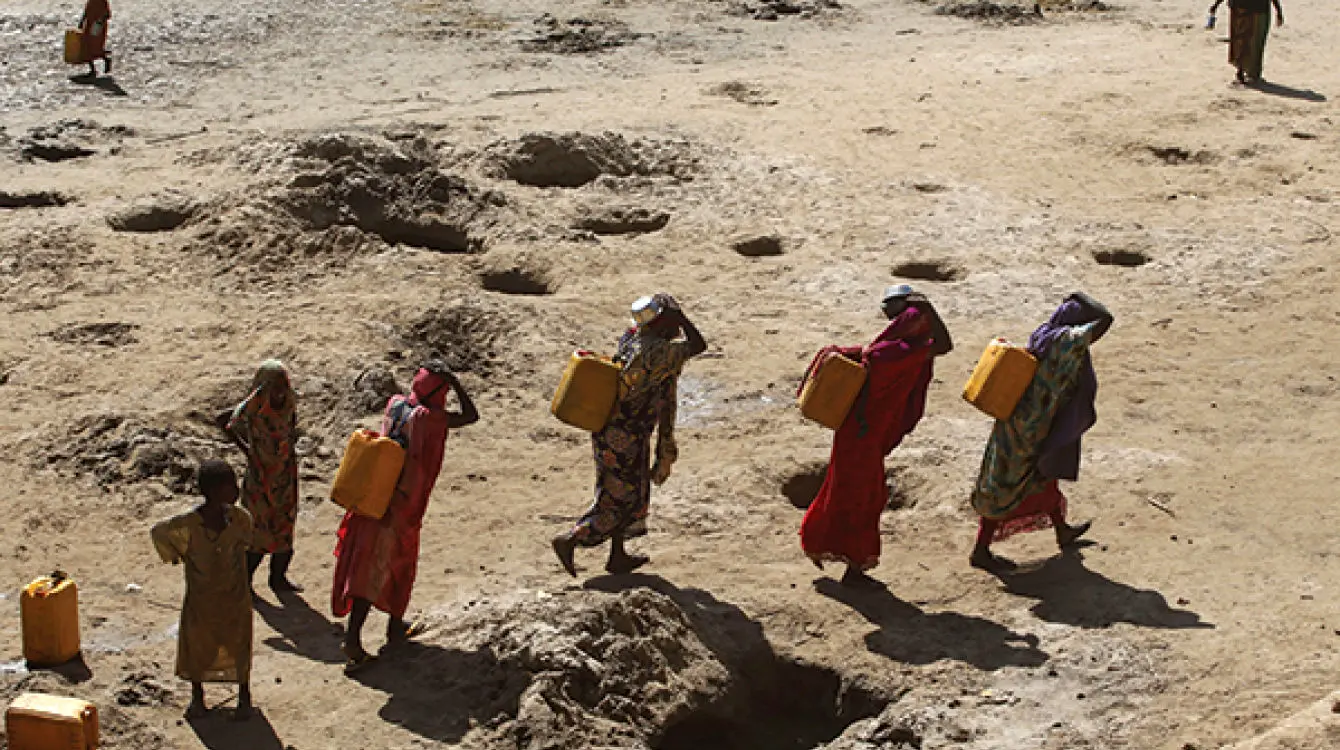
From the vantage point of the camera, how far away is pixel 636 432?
8.49 meters

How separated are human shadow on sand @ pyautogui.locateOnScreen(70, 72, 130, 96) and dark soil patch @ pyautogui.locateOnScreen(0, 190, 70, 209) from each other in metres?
3.56

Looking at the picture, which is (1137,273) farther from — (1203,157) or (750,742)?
(750,742)

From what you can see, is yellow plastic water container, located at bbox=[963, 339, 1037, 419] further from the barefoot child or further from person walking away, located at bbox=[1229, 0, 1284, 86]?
person walking away, located at bbox=[1229, 0, 1284, 86]

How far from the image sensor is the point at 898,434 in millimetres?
8625

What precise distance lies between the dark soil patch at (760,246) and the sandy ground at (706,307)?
0.14 m

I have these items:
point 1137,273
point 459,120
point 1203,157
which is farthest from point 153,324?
point 1203,157

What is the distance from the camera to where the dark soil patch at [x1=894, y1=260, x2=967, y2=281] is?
43.0ft

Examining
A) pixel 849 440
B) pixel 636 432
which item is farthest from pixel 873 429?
pixel 636 432

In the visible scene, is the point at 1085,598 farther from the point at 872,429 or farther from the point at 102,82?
the point at 102,82

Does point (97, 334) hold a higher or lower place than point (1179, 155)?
lower

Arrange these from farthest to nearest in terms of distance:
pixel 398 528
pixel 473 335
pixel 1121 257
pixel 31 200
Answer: pixel 31 200, pixel 1121 257, pixel 473 335, pixel 398 528

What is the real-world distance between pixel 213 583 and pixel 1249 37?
13.4 metres

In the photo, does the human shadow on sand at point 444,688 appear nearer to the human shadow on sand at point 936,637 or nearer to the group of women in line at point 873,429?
the group of women in line at point 873,429

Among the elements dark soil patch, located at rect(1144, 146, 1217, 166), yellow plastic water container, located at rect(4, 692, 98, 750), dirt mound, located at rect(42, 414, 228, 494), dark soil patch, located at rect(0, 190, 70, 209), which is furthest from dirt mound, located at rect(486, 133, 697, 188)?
yellow plastic water container, located at rect(4, 692, 98, 750)
